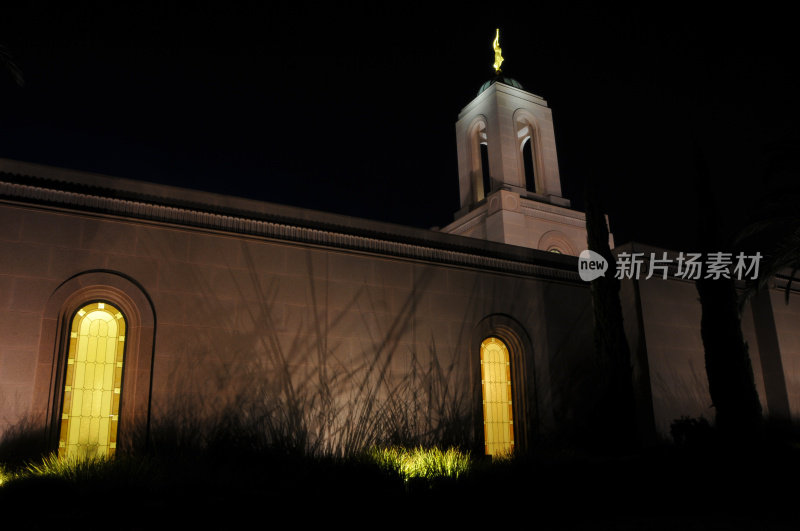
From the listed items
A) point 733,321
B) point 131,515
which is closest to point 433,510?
point 131,515

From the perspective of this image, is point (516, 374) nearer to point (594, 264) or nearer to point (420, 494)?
point (594, 264)

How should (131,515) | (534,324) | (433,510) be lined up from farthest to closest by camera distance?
(534,324), (433,510), (131,515)

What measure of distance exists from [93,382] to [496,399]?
750 centimetres

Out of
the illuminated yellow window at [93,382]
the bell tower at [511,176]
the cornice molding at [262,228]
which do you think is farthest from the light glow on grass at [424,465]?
the bell tower at [511,176]

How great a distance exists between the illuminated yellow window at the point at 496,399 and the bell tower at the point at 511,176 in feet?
25.6

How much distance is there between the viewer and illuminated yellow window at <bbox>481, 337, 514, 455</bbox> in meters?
13.4

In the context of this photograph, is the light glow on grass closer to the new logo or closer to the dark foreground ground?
the dark foreground ground

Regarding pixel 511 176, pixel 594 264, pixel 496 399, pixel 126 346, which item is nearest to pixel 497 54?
pixel 511 176

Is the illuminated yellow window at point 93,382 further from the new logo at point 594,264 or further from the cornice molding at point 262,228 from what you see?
the new logo at point 594,264

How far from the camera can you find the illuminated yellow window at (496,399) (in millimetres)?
13433

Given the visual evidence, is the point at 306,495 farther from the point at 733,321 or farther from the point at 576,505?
the point at 733,321

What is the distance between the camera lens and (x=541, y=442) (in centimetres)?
1322

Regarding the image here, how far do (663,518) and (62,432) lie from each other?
28.4ft

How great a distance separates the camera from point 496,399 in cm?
1361
